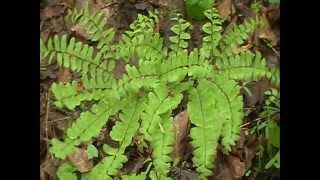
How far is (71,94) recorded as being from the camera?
2.01 metres

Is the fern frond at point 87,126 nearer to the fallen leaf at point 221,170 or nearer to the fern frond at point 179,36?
the fern frond at point 179,36

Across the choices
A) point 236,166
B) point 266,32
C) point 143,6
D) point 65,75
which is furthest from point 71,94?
point 266,32

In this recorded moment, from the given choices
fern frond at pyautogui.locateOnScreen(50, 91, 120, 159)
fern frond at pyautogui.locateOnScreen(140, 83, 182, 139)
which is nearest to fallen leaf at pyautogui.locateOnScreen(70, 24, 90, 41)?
fern frond at pyautogui.locateOnScreen(50, 91, 120, 159)

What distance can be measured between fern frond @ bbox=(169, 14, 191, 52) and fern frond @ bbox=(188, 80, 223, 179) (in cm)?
16

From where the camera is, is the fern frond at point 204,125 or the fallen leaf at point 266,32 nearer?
the fern frond at point 204,125

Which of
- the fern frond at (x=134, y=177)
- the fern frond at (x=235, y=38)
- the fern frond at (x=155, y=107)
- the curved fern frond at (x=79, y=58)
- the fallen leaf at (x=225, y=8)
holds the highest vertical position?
the fallen leaf at (x=225, y=8)

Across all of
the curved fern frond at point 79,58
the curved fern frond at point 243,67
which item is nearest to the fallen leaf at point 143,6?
the curved fern frond at point 79,58

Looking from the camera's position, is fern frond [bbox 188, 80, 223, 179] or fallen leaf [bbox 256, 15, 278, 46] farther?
fallen leaf [bbox 256, 15, 278, 46]

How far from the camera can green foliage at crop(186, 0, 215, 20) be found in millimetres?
2018

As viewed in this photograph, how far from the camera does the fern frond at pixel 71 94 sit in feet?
6.57

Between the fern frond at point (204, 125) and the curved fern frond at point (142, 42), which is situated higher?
the curved fern frond at point (142, 42)

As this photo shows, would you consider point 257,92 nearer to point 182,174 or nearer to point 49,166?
point 182,174

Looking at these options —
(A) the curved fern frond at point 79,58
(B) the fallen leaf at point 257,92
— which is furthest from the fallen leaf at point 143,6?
(B) the fallen leaf at point 257,92

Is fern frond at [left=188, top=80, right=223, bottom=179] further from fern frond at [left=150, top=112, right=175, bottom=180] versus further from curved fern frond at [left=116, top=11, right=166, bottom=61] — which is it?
curved fern frond at [left=116, top=11, right=166, bottom=61]
